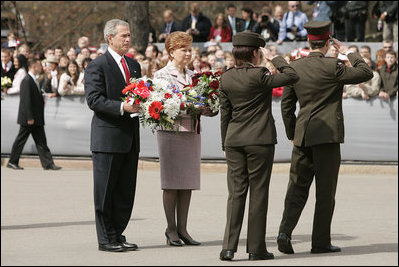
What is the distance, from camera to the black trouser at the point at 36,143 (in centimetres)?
1886

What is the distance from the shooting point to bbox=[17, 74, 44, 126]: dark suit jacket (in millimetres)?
18797

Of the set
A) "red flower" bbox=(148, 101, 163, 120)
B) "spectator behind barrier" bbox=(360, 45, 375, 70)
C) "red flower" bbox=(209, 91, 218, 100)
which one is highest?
"red flower" bbox=(209, 91, 218, 100)

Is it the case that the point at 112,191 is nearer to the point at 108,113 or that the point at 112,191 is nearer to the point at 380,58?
the point at 108,113

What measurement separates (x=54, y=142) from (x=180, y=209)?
912 cm

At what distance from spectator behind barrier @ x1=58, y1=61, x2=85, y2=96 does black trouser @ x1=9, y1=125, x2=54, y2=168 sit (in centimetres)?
82

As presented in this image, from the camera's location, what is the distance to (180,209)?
35.3 ft

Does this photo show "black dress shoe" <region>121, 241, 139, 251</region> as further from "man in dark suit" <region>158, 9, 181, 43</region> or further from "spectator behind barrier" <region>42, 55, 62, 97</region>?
"man in dark suit" <region>158, 9, 181, 43</region>

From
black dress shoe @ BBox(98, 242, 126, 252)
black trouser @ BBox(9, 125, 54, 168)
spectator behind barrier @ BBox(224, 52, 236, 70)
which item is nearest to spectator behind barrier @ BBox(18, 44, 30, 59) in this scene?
black trouser @ BBox(9, 125, 54, 168)

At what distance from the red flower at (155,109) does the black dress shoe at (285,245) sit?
5.10 ft

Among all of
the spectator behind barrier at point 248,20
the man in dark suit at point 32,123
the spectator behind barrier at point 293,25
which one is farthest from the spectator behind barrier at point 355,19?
the man in dark suit at point 32,123

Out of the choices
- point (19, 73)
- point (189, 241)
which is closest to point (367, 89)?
point (19, 73)

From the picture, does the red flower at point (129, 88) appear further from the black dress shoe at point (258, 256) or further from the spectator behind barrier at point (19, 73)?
the spectator behind barrier at point (19, 73)

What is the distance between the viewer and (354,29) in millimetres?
21891

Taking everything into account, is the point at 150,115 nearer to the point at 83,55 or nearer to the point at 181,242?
the point at 181,242
